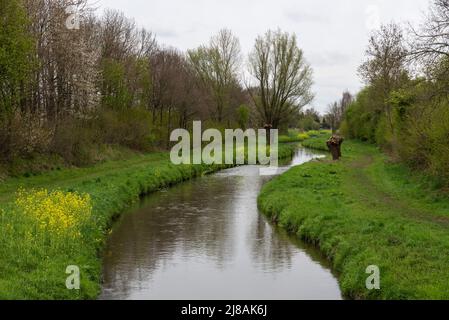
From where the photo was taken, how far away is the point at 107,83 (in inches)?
1561

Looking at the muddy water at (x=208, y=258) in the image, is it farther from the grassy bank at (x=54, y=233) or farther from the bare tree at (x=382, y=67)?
the bare tree at (x=382, y=67)

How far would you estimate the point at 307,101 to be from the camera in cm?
6241

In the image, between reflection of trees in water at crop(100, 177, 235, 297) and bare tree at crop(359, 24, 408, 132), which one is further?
bare tree at crop(359, 24, 408, 132)

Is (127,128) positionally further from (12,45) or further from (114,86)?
(12,45)

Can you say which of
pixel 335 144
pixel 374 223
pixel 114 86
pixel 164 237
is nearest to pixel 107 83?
pixel 114 86

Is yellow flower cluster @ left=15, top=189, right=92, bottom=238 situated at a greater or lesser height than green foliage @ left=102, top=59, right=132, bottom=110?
lesser

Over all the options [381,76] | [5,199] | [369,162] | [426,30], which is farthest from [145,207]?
[381,76]

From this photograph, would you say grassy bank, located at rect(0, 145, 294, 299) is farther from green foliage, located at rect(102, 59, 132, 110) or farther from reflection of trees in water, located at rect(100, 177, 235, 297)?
green foliage, located at rect(102, 59, 132, 110)

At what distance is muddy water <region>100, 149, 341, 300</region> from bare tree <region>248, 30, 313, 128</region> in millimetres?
39564

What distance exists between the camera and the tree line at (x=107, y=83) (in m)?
24.7

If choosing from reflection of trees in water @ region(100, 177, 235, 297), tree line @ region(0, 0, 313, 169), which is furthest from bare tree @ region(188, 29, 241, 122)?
reflection of trees in water @ region(100, 177, 235, 297)

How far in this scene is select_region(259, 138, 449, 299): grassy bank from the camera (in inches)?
429

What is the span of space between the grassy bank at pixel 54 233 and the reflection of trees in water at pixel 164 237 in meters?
0.55

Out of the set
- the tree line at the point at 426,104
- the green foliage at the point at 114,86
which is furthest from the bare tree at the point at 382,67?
the green foliage at the point at 114,86
